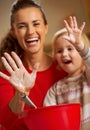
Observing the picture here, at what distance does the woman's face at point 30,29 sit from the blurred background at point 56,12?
0.76 metres

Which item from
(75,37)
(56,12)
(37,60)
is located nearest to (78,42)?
(75,37)

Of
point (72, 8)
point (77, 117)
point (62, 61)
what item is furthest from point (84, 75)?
point (72, 8)

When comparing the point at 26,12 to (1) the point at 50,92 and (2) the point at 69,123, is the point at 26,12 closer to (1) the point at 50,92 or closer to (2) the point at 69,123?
(1) the point at 50,92

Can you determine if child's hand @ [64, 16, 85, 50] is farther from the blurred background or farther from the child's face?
the blurred background

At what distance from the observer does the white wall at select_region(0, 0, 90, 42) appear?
1.80 m

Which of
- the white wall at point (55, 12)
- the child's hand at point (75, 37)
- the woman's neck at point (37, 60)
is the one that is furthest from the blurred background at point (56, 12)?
the child's hand at point (75, 37)

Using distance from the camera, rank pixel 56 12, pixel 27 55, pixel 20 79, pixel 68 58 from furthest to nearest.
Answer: pixel 56 12, pixel 27 55, pixel 68 58, pixel 20 79

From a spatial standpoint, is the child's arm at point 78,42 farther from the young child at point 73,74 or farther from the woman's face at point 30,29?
the woman's face at point 30,29

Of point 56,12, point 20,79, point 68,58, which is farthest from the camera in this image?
point 56,12

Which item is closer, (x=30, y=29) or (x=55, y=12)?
(x=30, y=29)

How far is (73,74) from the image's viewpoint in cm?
96

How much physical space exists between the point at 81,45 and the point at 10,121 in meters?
0.32

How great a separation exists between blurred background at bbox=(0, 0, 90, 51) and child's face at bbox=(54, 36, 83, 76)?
2.61 ft

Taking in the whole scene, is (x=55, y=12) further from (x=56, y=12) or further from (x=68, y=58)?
(x=68, y=58)
